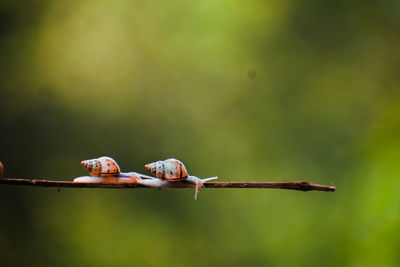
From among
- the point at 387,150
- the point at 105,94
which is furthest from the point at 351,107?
the point at 105,94

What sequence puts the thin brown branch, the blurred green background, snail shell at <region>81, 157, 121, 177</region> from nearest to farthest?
the thin brown branch, snail shell at <region>81, 157, 121, 177</region>, the blurred green background

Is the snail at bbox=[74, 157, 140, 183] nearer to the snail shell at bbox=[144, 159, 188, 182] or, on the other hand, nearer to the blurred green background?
the snail shell at bbox=[144, 159, 188, 182]

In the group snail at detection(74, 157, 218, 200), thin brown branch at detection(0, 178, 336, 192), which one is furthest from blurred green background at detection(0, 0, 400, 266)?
thin brown branch at detection(0, 178, 336, 192)

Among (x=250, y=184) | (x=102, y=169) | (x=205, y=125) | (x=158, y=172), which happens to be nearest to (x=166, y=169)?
(x=158, y=172)

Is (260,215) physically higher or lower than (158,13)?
lower

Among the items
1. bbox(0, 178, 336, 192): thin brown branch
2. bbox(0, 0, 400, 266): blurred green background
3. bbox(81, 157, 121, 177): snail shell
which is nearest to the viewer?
bbox(0, 178, 336, 192): thin brown branch

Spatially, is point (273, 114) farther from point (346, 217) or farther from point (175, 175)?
point (175, 175)

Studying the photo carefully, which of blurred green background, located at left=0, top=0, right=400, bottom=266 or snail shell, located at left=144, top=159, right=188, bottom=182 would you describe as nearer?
snail shell, located at left=144, top=159, right=188, bottom=182
